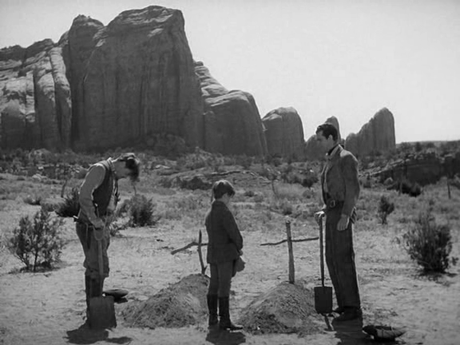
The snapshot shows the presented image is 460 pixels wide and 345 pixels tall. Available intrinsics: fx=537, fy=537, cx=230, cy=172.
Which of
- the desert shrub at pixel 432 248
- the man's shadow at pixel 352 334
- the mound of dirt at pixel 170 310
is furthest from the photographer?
the desert shrub at pixel 432 248

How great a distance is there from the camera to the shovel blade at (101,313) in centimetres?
574

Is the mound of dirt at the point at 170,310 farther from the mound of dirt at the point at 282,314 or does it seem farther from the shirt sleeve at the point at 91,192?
the shirt sleeve at the point at 91,192

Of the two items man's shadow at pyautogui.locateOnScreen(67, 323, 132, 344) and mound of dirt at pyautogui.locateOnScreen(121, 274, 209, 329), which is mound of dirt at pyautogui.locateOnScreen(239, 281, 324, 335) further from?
man's shadow at pyautogui.locateOnScreen(67, 323, 132, 344)

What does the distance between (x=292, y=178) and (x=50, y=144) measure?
25.4 m

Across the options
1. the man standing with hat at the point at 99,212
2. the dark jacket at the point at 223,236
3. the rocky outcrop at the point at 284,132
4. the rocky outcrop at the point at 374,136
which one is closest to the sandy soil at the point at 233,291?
the man standing with hat at the point at 99,212

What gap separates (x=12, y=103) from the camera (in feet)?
167

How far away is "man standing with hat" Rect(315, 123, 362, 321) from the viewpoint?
19.2ft

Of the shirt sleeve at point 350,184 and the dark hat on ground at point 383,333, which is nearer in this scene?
the dark hat on ground at point 383,333

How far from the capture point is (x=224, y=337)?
5.50 metres

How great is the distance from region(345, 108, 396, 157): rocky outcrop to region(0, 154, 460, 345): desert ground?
1901 inches

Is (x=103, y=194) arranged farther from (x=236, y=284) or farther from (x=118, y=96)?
(x=118, y=96)

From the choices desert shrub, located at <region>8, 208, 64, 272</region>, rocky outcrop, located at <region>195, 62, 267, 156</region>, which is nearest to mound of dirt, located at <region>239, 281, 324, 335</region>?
desert shrub, located at <region>8, 208, 64, 272</region>

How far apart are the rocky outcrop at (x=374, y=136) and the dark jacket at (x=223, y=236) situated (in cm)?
5978

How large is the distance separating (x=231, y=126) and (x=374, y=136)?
18.4 meters
